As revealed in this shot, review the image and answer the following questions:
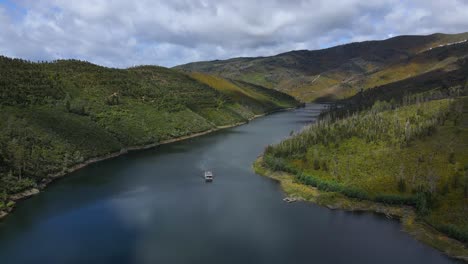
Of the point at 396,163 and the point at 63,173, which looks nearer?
the point at 396,163

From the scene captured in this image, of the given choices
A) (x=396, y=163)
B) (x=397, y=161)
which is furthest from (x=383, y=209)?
(x=397, y=161)

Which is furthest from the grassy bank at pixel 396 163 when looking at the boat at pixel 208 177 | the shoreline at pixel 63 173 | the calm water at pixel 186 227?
the shoreline at pixel 63 173

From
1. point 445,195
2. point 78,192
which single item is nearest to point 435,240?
point 445,195

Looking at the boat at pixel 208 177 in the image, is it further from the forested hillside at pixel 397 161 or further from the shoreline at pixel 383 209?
the forested hillside at pixel 397 161

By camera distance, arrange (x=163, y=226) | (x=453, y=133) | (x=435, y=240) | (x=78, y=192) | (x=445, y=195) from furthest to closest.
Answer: (x=453, y=133), (x=78, y=192), (x=445, y=195), (x=163, y=226), (x=435, y=240)

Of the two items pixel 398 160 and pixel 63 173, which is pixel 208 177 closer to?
pixel 63 173

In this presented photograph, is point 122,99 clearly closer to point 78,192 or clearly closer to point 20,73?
point 20,73

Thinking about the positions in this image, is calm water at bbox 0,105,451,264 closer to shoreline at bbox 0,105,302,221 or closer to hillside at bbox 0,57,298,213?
shoreline at bbox 0,105,302,221
